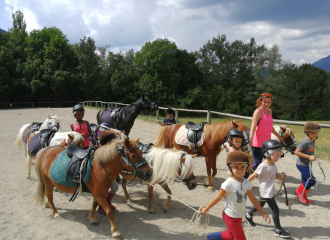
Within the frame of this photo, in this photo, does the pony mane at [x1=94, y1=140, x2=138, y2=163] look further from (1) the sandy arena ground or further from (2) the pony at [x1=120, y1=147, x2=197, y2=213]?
(1) the sandy arena ground

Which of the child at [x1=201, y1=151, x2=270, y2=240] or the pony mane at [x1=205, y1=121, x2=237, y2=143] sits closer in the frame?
the child at [x1=201, y1=151, x2=270, y2=240]

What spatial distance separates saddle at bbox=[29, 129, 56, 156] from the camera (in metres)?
4.36

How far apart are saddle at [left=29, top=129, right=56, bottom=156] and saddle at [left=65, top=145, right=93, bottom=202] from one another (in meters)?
1.49

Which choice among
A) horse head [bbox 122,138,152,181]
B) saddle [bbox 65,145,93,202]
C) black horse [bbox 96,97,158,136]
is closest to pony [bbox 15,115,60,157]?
black horse [bbox 96,97,158,136]

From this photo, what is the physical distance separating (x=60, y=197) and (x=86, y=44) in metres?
35.0

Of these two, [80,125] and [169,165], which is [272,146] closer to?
[169,165]

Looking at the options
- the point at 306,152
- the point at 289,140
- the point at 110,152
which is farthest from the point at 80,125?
the point at 289,140

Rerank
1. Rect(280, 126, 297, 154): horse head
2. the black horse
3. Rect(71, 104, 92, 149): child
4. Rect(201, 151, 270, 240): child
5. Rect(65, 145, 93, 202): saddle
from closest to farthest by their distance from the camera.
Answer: Rect(201, 151, 270, 240): child
Rect(65, 145, 93, 202): saddle
Rect(71, 104, 92, 149): child
Rect(280, 126, 297, 154): horse head
the black horse

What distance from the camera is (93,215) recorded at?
3.32 m

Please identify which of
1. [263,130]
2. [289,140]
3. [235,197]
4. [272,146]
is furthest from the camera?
[289,140]

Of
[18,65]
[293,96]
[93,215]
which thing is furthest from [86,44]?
[93,215]

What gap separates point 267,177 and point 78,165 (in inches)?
106

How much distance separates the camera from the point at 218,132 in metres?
4.29

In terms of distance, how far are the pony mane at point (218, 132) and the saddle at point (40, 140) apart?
3333 millimetres
